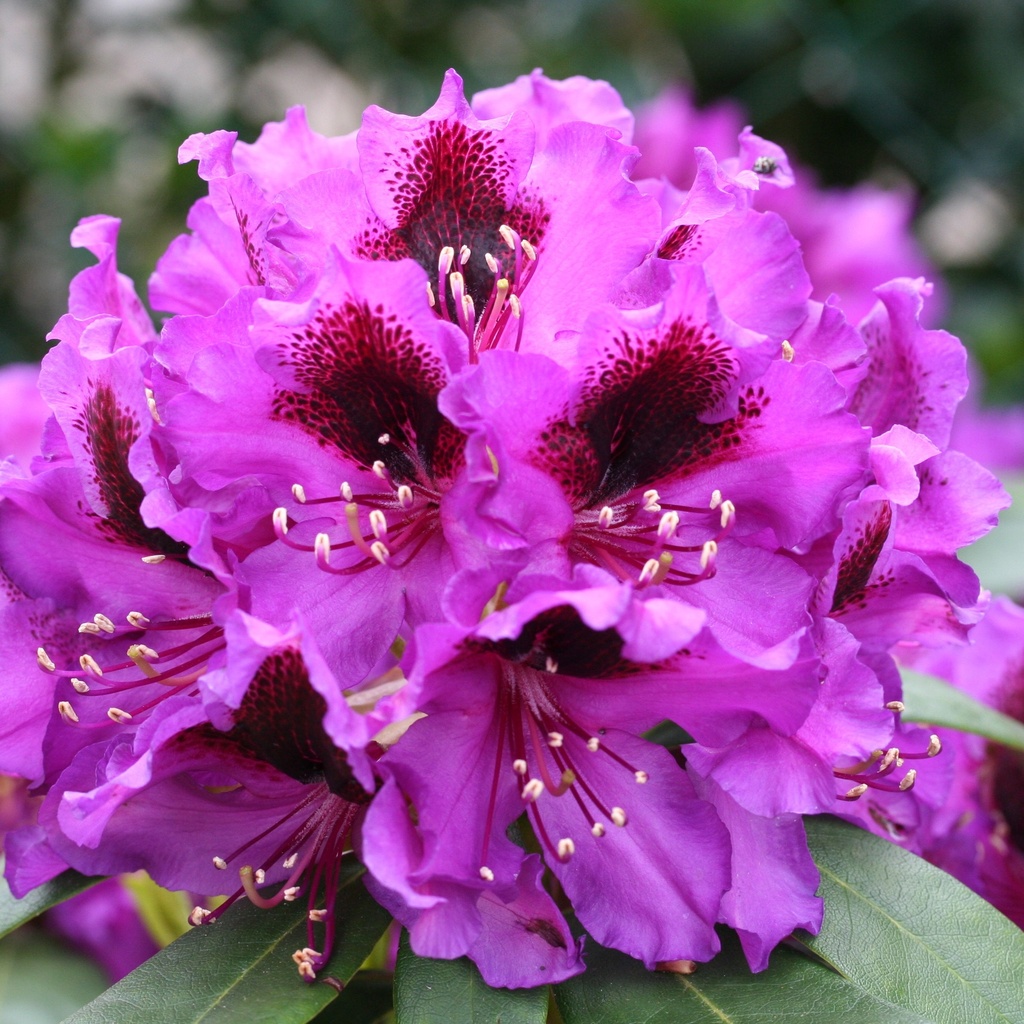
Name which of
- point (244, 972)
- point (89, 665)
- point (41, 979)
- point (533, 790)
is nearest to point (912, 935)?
point (533, 790)

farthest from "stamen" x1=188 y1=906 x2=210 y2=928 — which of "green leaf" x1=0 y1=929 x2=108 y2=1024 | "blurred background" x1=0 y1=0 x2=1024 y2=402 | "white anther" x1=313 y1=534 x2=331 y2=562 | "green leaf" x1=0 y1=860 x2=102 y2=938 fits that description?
"blurred background" x1=0 y1=0 x2=1024 y2=402

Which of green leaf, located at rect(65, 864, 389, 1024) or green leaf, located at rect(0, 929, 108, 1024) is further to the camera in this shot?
green leaf, located at rect(0, 929, 108, 1024)

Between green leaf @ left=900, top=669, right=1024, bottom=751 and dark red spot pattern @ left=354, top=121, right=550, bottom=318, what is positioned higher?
dark red spot pattern @ left=354, top=121, right=550, bottom=318

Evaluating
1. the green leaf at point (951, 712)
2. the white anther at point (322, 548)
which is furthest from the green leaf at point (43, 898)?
the green leaf at point (951, 712)

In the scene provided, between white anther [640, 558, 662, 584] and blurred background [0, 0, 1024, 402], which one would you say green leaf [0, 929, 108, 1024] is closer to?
white anther [640, 558, 662, 584]

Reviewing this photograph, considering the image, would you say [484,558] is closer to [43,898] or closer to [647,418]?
[647,418]
